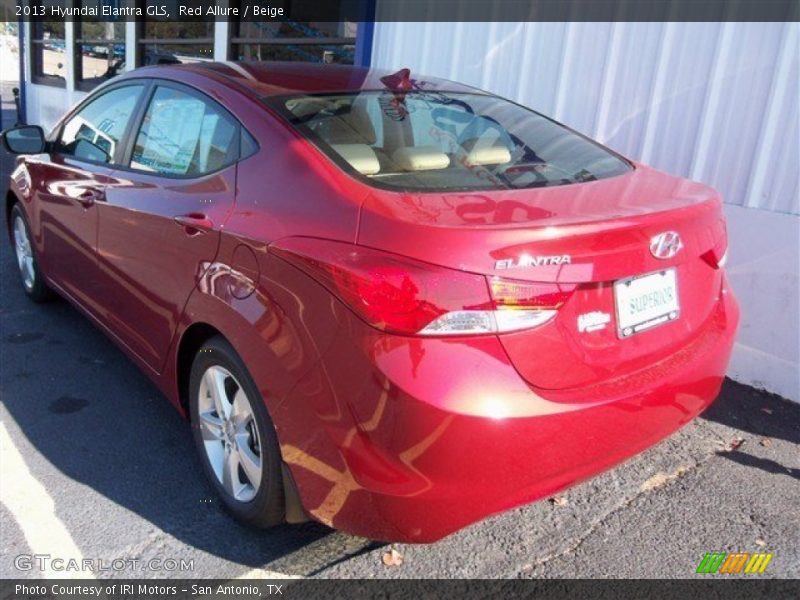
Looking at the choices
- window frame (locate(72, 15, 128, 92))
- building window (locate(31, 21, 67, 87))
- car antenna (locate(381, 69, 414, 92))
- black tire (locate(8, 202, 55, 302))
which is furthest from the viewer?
building window (locate(31, 21, 67, 87))

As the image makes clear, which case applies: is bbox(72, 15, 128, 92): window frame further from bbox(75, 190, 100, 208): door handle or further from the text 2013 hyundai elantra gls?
the text 2013 hyundai elantra gls

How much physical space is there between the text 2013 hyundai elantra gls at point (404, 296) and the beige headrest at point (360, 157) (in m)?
0.01

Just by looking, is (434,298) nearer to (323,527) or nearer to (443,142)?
(443,142)

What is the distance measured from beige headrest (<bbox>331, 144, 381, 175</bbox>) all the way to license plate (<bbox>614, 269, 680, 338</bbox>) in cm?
86

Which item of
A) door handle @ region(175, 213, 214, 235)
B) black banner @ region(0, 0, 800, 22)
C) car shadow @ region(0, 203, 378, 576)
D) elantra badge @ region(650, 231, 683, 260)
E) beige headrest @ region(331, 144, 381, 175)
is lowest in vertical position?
car shadow @ region(0, 203, 378, 576)

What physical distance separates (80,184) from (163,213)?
3.73ft

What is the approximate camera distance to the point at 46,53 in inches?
553

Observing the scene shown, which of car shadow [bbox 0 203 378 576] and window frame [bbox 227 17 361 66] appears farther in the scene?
window frame [bbox 227 17 361 66]

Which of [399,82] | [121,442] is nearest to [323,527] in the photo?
[121,442]

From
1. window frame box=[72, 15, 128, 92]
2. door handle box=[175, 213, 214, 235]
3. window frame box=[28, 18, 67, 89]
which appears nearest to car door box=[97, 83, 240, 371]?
door handle box=[175, 213, 214, 235]

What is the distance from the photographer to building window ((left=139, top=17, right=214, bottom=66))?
362 inches

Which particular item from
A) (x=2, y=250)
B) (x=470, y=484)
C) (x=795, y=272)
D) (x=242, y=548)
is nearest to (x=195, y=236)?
(x=242, y=548)

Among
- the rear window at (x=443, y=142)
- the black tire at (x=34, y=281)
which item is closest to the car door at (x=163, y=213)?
the rear window at (x=443, y=142)

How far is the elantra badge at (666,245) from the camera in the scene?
2178 mm
